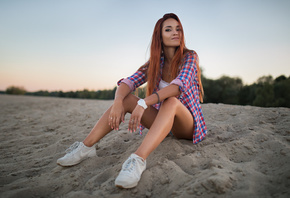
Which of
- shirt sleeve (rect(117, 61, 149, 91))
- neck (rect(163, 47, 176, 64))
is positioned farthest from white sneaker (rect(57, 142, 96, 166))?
neck (rect(163, 47, 176, 64))

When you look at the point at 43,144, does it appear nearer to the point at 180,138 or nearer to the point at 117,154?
the point at 117,154

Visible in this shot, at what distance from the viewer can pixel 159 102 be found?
6.49ft

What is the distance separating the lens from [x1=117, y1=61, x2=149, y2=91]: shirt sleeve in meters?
2.23

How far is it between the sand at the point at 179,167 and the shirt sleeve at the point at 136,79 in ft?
2.47

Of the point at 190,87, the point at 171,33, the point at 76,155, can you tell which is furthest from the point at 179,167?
the point at 171,33

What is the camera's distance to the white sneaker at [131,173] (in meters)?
1.44

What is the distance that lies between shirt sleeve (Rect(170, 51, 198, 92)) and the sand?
67cm

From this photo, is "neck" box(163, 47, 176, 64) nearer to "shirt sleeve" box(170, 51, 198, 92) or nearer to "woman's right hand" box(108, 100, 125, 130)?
"shirt sleeve" box(170, 51, 198, 92)

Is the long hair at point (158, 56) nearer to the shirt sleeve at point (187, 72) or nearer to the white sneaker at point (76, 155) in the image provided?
the shirt sleeve at point (187, 72)

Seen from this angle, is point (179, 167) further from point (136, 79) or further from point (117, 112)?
point (136, 79)

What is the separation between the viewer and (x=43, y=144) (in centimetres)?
287

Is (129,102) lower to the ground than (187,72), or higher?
lower

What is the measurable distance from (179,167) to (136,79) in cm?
114

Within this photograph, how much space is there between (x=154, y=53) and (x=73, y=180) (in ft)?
5.30
